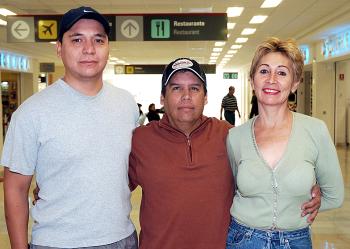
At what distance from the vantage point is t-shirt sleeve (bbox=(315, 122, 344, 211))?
2.00m

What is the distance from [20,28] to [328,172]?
299 inches

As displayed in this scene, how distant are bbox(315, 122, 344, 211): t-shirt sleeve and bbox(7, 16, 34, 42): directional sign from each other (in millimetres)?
7388

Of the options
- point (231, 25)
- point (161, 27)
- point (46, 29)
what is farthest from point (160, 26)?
point (231, 25)

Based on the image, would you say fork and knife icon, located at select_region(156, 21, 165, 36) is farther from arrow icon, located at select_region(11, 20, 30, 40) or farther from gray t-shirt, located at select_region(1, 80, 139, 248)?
→ gray t-shirt, located at select_region(1, 80, 139, 248)

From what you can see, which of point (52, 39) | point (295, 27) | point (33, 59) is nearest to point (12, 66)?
point (33, 59)

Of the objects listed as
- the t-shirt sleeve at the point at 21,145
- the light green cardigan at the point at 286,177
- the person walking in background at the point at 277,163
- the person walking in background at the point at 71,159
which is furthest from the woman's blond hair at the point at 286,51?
the t-shirt sleeve at the point at 21,145

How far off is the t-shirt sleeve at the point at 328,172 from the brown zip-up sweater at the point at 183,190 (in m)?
0.44

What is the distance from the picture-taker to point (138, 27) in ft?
26.8

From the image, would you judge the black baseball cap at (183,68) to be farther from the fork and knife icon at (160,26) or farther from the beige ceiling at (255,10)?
the beige ceiling at (255,10)

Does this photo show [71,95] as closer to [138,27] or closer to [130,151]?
[130,151]

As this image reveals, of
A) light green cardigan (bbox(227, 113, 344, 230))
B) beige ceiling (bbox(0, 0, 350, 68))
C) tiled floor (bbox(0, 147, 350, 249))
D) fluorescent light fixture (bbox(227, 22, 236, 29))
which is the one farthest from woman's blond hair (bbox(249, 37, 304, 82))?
fluorescent light fixture (bbox(227, 22, 236, 29))

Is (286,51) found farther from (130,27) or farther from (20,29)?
(20,29)

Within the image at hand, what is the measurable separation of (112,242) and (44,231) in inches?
11.9

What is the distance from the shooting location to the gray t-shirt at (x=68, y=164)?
6.15 ft
